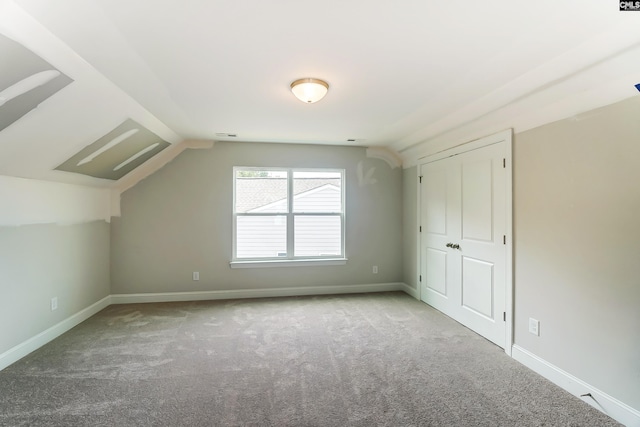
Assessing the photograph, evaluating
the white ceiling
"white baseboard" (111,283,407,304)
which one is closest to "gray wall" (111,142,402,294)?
"white baseboard" (111,283,407,304)

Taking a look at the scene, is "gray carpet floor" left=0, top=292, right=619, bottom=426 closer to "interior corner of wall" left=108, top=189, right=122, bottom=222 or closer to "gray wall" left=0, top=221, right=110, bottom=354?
"gray wall" left=0, top=221, right=110, bottom=354

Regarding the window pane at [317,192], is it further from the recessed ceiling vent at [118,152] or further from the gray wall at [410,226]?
the recessed ceiling vent at [118,152]

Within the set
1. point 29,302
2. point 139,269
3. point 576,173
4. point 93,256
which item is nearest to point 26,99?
point 29,302

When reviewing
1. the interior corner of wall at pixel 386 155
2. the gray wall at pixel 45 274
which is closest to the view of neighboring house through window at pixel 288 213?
the interior corner of wall at pixel 386 155

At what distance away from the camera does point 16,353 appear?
2.60 meters

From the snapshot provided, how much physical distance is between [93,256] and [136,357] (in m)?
1.79

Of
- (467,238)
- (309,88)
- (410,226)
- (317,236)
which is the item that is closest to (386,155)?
(410,226)

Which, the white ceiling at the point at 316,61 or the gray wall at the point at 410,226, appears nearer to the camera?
the white ceiling at the point at 316,61

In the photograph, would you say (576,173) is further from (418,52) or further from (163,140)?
(163,140)

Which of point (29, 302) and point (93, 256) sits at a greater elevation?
point (93, 256)

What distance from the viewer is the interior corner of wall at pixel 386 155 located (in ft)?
15.7

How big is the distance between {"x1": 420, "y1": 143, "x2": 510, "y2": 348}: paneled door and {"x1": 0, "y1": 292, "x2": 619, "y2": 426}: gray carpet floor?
0.93ft

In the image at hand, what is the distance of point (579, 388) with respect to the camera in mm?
2131

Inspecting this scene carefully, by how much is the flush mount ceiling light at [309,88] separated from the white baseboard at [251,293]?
3.01m
